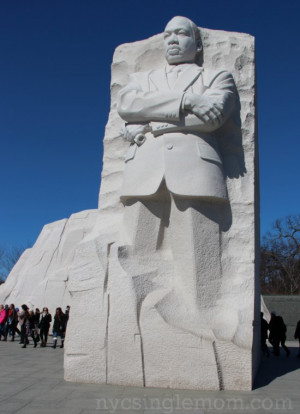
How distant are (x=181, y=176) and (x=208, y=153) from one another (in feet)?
1.45

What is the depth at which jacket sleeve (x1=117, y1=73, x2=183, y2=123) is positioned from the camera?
488 centimetres

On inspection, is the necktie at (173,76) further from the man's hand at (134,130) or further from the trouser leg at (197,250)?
the trouser leg at (197,250)

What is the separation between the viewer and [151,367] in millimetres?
4574

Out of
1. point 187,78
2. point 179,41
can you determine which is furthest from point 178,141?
point 179,41

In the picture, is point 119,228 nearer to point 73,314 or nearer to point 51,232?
point 73,314

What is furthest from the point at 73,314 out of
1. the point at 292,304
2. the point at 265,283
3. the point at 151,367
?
the point at 265,283

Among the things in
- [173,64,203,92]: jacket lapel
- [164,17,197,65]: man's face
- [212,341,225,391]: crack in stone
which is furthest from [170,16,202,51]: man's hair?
[212,341,225,391]: crack in stone

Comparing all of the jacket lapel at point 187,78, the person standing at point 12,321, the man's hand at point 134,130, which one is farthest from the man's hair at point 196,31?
the person standing at point 12,321

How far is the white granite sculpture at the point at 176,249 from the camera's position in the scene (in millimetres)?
4559

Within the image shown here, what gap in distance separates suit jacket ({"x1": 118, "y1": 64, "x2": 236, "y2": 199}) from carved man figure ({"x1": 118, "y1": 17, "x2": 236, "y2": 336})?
0.01m

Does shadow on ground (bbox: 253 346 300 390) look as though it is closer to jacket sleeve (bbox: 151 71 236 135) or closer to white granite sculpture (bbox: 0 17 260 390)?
white granite sculpture (bbox: 0 17 260 390)

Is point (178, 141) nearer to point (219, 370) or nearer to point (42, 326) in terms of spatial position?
point (219, 370)

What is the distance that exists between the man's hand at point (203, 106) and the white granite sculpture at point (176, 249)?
0.01 metres

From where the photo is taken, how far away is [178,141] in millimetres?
4957
